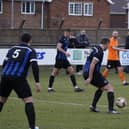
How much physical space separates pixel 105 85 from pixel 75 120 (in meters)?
1.48

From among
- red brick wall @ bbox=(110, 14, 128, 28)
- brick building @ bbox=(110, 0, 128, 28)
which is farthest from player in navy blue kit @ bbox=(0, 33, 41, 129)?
red brick wall @ bbox=(110, 14, 128, 28)

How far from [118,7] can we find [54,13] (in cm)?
1306

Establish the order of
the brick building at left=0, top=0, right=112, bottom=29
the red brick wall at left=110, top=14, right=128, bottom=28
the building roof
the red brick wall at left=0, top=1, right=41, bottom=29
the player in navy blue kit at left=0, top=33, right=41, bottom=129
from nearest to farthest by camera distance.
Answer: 1. the player in navy blue kit at left=0, top=33, right=41, bottom=129
2. the red brick wall at left=0, top=1, right=41, bottom=29
3. the brick building at left=0, top=0, right=112, bottom=29
4. the red brick wall at left=110, top=14, right=128, bottom=28
5. the building roof

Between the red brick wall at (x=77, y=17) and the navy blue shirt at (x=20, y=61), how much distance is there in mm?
53130

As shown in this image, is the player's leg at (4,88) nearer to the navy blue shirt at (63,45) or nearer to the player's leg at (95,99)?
the player's leg at (95,99)

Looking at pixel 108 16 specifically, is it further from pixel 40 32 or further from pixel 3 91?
pixel 3 91

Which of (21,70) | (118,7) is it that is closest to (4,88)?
(21,70)

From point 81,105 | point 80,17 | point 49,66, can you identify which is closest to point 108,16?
point 80,17

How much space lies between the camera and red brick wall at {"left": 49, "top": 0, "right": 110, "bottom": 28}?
2584 inches

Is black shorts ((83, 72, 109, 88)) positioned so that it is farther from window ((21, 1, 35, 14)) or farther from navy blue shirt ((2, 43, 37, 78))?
window ((21, 1, 35, 14))

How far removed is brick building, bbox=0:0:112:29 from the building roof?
6.66 meters

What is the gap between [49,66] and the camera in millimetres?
30625

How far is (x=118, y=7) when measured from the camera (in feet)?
250

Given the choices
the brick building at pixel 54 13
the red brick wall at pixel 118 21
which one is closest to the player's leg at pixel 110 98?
the brick building at pixel 54 13
